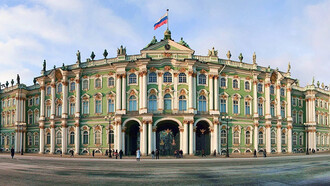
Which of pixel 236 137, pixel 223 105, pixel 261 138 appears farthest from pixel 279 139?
pixel 223 105

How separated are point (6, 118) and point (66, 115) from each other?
92.4ft

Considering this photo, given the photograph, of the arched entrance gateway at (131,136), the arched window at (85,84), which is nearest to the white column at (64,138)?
the arched window at (85,84)

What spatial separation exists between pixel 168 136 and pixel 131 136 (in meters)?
7.59

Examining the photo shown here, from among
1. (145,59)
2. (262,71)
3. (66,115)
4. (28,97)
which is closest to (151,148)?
(145,59)

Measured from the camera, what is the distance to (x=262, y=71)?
59.8m

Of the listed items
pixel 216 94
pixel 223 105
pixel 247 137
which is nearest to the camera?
pixel 216 94

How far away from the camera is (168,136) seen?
198 ft

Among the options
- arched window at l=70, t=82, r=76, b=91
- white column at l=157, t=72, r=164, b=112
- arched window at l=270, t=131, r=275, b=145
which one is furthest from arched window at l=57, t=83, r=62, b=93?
arched window at l=270, t=131, r=275, b=145

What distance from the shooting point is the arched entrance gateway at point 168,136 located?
5469cm

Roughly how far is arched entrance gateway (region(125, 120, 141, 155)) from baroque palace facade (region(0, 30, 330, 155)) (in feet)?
0.59

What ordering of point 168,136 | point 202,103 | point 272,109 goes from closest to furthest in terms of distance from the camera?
point 202,103 → point 168,136 → point 272,109

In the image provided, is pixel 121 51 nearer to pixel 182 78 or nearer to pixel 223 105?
pixel 182 78

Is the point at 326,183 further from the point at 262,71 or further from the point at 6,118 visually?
the point at 6,118

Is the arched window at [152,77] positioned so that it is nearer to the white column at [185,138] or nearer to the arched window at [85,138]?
the white column at [185,138]
